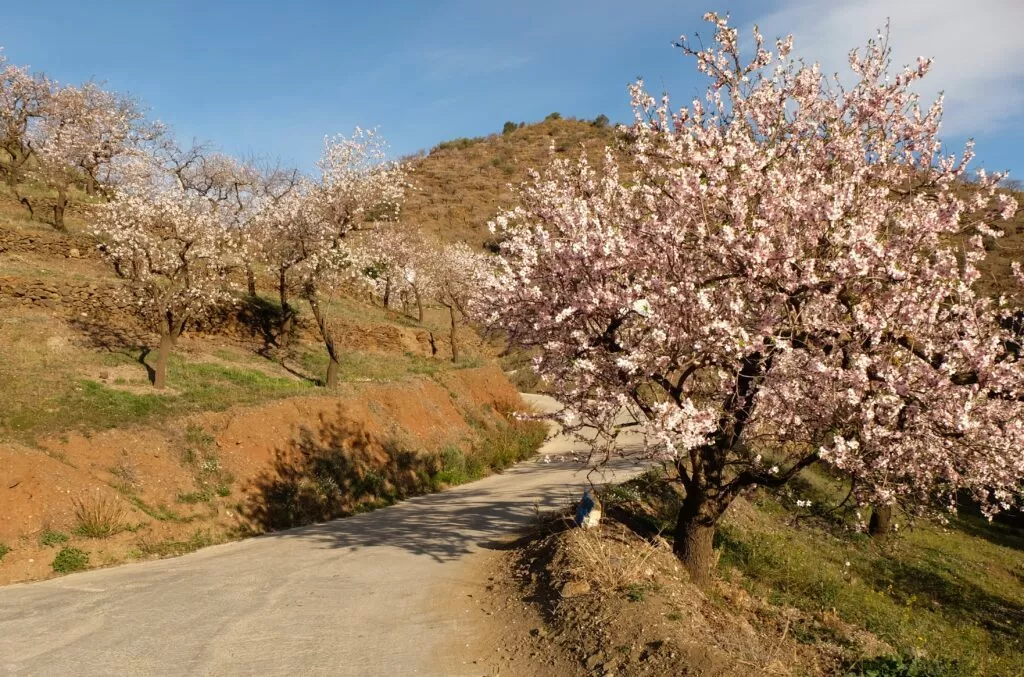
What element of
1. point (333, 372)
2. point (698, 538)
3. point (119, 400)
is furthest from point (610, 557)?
point (333, 372)

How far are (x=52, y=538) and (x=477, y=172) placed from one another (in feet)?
318

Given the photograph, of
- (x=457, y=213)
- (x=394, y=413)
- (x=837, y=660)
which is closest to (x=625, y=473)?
(x=394, y=413)

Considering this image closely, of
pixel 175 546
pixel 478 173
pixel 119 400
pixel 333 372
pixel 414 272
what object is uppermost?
pixel 478 173

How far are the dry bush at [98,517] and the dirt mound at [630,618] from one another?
7.94 meters

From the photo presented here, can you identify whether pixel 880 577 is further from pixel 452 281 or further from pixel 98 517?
pixel 452 281

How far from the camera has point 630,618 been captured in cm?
826

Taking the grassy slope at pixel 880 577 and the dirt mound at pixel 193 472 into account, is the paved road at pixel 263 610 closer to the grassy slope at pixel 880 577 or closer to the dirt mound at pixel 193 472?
the dirt mound at pixel 193 472

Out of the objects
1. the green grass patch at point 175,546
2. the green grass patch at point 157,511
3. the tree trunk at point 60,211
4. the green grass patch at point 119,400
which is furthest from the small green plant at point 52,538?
the tree trunk at point 60,211

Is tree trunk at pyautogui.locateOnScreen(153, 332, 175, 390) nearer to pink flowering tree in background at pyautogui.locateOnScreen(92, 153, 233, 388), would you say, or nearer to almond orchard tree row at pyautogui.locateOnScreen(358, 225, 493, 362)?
pink flowering tree in background at pyautogui.locateOnScreen(92, 153, 233, 388)

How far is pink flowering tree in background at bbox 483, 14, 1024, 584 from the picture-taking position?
8266mm

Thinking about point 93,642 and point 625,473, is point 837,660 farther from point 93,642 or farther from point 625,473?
point 625,473

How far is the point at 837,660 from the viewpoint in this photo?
28.5ft

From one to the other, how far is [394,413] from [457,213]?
223 ft

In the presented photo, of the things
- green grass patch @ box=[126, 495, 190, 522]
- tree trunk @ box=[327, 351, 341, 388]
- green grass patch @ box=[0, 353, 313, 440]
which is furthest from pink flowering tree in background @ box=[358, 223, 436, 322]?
green grass patch @ box=[126, 495, 190, 522]
